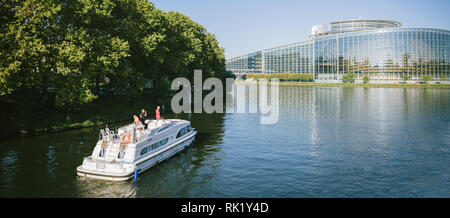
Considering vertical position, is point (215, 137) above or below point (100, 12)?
below

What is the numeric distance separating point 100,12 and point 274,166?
30026 mm

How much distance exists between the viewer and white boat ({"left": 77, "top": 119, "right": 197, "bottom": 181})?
22156mm

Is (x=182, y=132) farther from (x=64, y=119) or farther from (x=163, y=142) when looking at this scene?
(x=64, y=119)

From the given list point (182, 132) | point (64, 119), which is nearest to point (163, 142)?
point (182, 132)

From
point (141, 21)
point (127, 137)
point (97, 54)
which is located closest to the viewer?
point (127, 137)

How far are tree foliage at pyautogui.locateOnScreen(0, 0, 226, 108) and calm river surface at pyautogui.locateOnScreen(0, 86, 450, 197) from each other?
6430mm

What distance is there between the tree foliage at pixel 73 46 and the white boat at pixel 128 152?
1526cm

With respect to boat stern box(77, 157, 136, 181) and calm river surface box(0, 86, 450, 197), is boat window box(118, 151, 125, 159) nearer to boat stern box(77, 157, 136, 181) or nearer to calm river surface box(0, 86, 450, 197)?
boat stern box(77, 157, 136, 181)

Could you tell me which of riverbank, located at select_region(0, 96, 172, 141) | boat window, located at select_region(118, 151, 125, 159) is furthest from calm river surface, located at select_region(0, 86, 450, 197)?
riverbank, located at select_region(0, 96, 172, 141)

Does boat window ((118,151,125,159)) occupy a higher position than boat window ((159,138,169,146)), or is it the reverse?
boat window ((159,138,169,146))

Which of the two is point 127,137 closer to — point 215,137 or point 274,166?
point 274,166

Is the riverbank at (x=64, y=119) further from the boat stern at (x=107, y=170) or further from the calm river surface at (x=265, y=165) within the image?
the boat stern at (x=107, y=170)

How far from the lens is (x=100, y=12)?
40906mm
